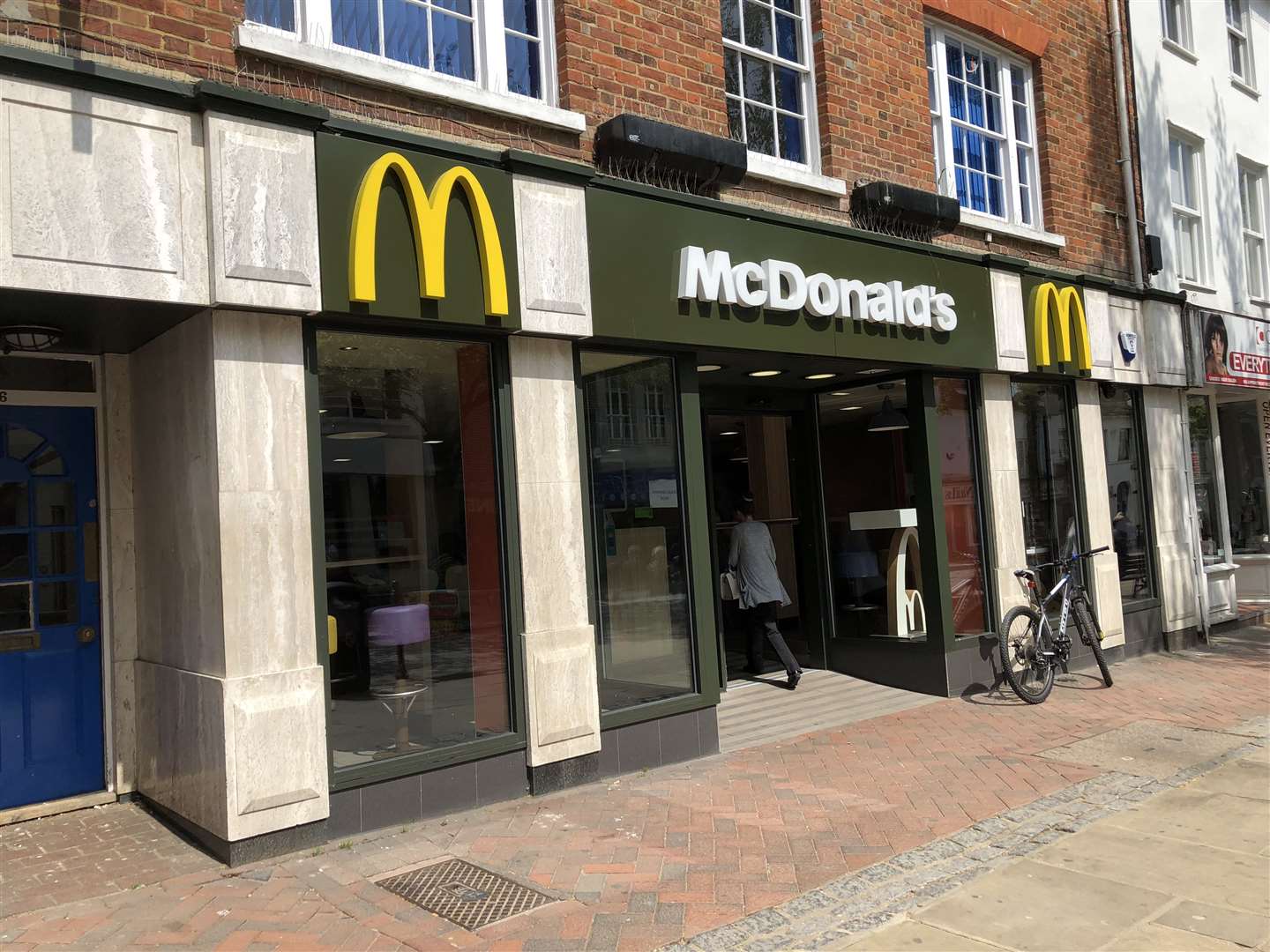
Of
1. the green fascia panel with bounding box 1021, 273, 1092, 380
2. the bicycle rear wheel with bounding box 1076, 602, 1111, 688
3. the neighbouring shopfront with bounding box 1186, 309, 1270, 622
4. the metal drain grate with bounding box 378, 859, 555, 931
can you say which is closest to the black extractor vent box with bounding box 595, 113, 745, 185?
the green fascia panel with bounding box 1021, 273, 1092, 380

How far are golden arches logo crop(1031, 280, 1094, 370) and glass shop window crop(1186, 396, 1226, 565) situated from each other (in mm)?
3550

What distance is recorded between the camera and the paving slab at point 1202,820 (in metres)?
5.23

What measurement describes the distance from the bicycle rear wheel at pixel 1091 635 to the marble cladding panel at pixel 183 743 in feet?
25.0

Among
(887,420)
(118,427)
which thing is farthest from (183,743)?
(887,420)

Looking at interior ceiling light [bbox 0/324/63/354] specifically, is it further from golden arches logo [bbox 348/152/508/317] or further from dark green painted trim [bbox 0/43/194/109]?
golden arches logo [bbox 348/152/508/317]

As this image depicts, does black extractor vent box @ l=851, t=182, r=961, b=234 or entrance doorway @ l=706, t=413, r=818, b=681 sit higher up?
black extractor vent box @ l=851, t=182, r=961, b=234

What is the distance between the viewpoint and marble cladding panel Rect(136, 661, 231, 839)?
4996mm

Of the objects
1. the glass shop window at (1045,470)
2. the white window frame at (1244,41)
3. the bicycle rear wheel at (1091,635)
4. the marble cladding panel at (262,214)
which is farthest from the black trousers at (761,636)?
the white window frame at (1244,41)

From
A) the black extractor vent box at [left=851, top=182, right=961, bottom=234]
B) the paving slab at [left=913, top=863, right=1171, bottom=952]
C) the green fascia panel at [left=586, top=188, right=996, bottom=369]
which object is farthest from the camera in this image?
the black extractor vent box at [left=851, top=182, right=961, bottom=234]

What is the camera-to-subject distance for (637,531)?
7086mm

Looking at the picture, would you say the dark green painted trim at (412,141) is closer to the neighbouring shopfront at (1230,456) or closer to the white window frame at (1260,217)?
the neighbouring shopfront at (1230,456)

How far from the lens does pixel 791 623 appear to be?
11.7 m

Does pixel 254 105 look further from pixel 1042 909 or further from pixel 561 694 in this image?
pixel 1042 909

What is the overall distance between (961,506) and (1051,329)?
2223 mm
